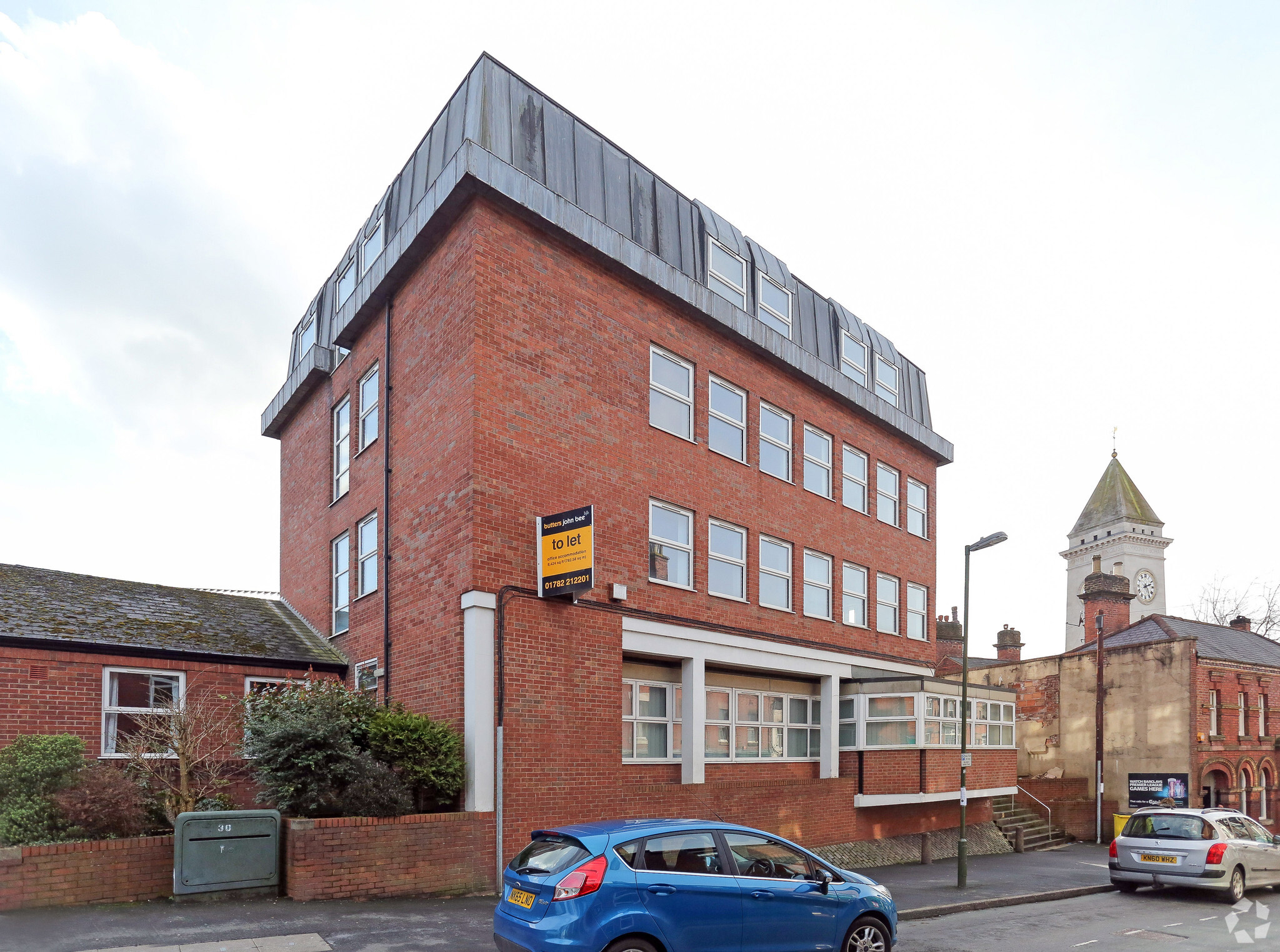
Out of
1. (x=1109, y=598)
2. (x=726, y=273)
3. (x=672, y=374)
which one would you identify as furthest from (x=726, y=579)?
(x=1109, y=598)

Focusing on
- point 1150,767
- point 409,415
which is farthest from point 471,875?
point 1150,767

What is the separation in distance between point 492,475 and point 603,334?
11.9 ft

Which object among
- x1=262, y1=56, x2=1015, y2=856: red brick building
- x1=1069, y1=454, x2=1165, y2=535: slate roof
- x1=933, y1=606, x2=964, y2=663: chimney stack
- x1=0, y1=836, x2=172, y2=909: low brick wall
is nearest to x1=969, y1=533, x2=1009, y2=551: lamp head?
x1=262, y1=56, x2=1015, y2=856: red brick building

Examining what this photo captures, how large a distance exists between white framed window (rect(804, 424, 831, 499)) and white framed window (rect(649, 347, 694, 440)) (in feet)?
14.4

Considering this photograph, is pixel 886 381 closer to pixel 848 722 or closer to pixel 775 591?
pixel 775 591

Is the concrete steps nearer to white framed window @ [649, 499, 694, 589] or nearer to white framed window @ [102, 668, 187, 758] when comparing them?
white framed window @ [649, 499, 694, 589]

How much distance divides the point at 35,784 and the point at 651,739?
384 inches

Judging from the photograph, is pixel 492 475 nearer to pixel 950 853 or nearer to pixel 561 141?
pixel 561 141

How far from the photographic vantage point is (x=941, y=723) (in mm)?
23062

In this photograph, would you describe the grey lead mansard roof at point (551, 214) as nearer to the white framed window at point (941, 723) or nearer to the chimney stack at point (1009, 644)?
the white framed window at point (941, 723)

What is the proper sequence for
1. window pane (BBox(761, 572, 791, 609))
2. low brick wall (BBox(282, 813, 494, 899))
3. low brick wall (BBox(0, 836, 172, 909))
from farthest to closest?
1. window pane (BBox(761, 572, 791, 609))
2. low brick wall (BBox(282, 813, 494, 899))
3. low brick wall (BBox(0, 836, 172, 909))

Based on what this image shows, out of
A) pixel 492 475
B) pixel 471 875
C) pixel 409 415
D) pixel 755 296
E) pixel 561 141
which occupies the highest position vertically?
pixel 561 141

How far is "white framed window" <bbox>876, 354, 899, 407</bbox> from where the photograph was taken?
2697 cm

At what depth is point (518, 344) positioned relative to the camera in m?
16.3
